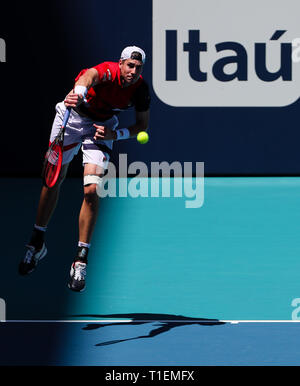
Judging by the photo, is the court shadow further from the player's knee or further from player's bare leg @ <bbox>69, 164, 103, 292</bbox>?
the player's knee

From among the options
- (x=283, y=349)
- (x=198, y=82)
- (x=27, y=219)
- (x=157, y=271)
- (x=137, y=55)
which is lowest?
(x=283, y=349)

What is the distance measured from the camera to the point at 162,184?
1290cm

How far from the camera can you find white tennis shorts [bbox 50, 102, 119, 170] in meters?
6.82

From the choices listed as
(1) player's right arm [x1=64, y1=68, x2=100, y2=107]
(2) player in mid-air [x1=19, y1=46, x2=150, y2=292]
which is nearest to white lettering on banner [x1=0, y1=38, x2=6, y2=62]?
(2) player in mid-air [x1=19, y1=46, x2=150, y2=292]

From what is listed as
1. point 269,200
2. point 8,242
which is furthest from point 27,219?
point 269,200

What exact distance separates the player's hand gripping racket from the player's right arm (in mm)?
216

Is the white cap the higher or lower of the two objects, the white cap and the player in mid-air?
the higher

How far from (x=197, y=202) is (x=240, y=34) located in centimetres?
287

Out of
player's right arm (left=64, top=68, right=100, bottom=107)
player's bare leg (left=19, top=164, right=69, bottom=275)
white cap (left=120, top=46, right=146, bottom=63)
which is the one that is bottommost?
player's bare leg (left=19, top=164, right=69, bottom=275)

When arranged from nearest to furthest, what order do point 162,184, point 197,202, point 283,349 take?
1. point 283,349
2. point 197,202
3. point 162,184

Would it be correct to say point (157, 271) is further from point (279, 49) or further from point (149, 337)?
point (279, 49)

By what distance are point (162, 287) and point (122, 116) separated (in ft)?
20.0

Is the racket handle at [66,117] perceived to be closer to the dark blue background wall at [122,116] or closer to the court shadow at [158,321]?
the court shadow at [158,321]

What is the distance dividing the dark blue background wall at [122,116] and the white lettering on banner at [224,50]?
200 mm
